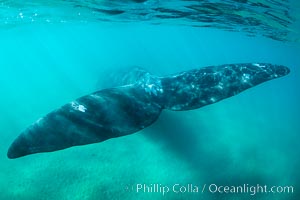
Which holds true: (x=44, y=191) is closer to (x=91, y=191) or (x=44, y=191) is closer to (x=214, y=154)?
(x=91, y=191)

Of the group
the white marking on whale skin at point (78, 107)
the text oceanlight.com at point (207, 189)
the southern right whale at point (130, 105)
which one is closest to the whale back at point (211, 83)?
the southern right whale at point (130, 105)

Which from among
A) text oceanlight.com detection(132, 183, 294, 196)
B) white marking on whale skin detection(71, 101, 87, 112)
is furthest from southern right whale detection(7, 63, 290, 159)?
text oceanlight.com detection(132, 183, 294, 196)

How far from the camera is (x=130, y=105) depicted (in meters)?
5.27

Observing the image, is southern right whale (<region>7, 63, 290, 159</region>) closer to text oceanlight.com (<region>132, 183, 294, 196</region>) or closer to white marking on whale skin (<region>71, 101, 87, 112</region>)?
white marking on whale skin (<region>71, 101, 87, 112</region>)

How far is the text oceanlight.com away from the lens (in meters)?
14.2

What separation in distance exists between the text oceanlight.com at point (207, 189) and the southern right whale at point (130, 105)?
8890 millimetres

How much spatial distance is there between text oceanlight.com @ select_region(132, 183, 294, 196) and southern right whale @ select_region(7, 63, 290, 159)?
29.2 ft

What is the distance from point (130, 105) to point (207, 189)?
34.7 ft

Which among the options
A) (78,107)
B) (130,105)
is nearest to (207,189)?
(130,105)

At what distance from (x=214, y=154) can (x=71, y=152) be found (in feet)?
27.5

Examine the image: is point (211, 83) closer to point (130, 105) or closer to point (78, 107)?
point (130, 105)

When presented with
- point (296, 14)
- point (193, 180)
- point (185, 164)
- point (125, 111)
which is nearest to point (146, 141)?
point (185, 164)

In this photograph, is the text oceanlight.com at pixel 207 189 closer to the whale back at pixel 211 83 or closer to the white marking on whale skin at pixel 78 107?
the whale back at pixel 211 83

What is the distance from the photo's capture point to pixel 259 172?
16484 millimetres
